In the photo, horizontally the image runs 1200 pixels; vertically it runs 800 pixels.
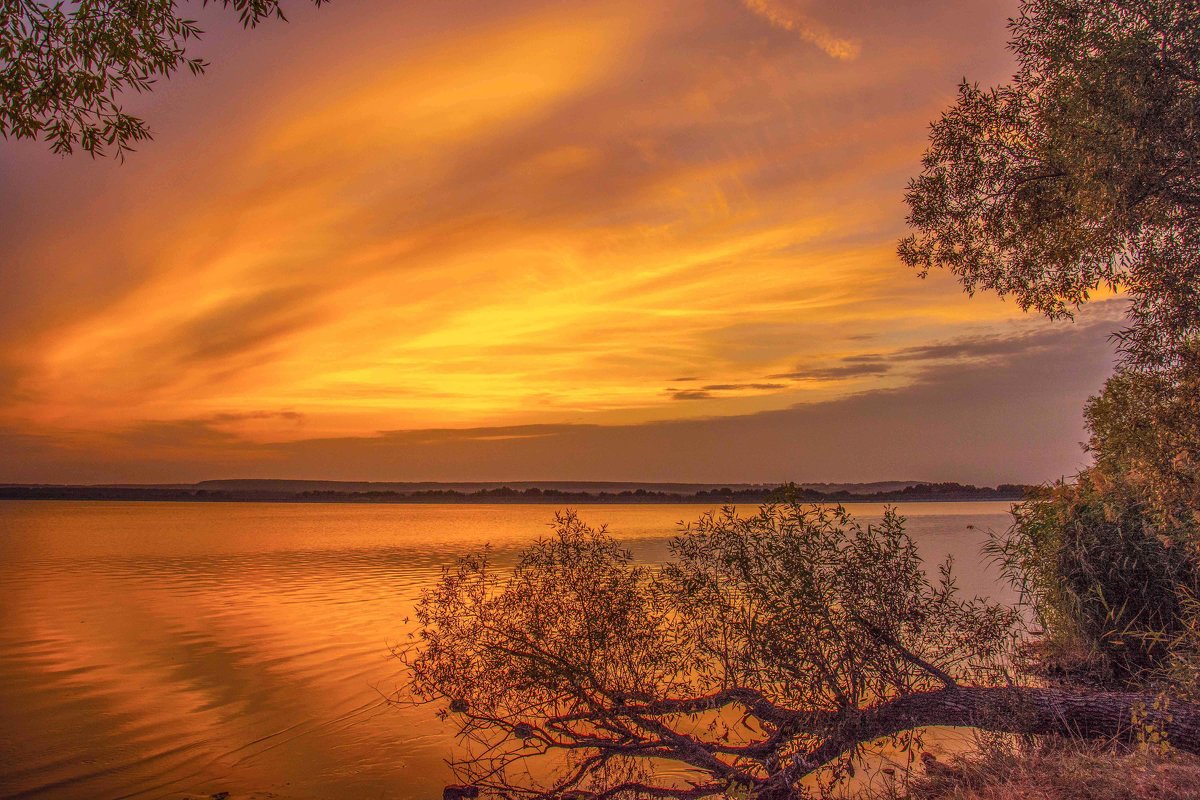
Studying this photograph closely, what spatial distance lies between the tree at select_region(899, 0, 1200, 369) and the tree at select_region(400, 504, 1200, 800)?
4.01 m

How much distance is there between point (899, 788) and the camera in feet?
33.5

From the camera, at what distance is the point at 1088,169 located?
8.61 metres

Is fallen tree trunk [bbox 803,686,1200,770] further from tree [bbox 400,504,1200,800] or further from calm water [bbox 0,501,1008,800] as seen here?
calm water [bbox 0,501,1008,800]

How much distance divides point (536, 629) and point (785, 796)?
A: 357 cm

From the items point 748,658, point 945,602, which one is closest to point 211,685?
point 748,658

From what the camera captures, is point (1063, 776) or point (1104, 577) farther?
point (1104, 577)

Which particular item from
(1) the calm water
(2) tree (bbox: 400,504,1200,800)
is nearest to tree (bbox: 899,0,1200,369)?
(2) tree (bbox: 400,504,1200,800)

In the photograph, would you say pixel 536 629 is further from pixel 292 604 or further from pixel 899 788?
pixel 292 604

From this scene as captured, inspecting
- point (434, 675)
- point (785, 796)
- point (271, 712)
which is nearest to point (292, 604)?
point (271, 712)

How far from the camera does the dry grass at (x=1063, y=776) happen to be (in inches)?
310

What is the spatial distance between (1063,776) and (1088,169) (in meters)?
6.73

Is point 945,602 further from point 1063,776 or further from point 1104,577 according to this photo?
point 1104,577

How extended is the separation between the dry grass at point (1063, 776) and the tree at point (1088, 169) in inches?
172

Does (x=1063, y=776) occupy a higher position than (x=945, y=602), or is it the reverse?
(x=945, y=602)
